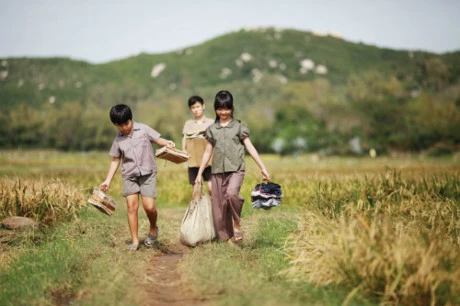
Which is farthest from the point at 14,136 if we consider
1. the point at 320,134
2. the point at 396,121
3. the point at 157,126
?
the point at 396,121

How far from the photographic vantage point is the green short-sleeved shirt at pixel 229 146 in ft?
21.6

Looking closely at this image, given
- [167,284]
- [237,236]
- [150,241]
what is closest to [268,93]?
[150,241]

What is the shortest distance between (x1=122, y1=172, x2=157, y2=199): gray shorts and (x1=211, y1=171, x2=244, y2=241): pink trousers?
86 cm

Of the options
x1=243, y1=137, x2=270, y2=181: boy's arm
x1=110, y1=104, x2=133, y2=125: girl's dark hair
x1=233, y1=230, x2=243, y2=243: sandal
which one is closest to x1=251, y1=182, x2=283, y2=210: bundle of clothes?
x1=243, y1=137, x2=270, y2=181: boy's arm

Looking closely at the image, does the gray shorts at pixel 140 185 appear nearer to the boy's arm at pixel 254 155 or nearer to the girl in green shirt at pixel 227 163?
the girl in green shirt at pixel 227 163

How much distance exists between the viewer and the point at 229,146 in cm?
659

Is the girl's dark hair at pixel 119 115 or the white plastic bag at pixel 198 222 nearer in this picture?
the girl's dark hair at pixel 119 115

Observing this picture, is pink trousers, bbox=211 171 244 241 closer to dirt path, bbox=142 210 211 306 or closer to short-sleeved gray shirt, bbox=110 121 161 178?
dirt path, bbox=142 210 211 306

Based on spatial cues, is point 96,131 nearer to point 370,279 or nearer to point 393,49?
point 370,279

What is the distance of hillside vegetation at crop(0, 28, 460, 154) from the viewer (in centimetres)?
7912

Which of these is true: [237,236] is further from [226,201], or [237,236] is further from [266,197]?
[266,197]

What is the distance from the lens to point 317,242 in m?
5.51

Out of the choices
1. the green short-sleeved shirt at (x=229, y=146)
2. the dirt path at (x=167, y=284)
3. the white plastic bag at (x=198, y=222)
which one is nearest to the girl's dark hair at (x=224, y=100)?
the green short-sleeved shirt at (x=229, y=146)

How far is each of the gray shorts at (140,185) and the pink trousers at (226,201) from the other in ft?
2.83
